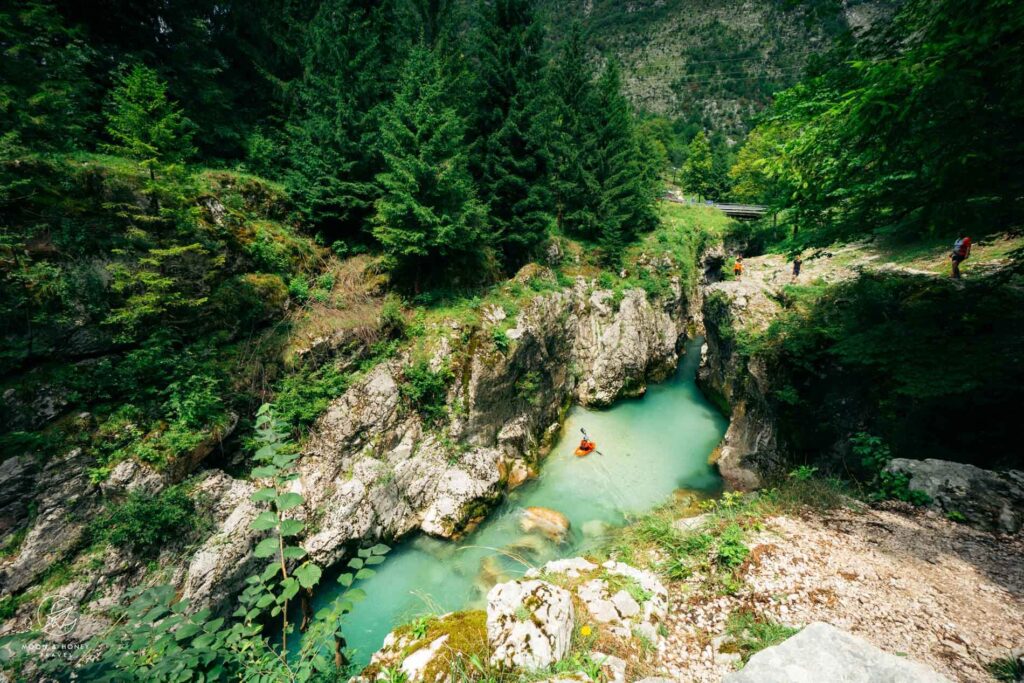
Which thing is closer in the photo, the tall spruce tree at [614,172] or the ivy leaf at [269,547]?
the ivy leaf at [269,547]

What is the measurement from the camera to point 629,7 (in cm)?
9425

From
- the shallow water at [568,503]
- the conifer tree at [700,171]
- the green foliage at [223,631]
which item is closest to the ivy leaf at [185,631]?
the green foliage at [223,631]

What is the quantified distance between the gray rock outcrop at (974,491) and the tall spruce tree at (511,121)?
11.9 m

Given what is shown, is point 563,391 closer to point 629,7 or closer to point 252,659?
point 252,659

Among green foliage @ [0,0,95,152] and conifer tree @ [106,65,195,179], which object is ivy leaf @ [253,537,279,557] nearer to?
conifer tree @ [106,65,195,179]

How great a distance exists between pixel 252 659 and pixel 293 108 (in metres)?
16.9

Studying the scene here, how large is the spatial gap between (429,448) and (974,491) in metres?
10.3

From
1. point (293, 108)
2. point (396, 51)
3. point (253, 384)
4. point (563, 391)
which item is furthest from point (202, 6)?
point (563, 391)

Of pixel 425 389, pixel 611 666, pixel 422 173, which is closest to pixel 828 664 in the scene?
pixel 611 666

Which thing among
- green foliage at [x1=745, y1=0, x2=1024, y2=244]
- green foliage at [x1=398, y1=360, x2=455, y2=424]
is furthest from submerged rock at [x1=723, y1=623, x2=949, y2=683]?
green foliage at [x1=398, y1=360, x2=455, y2=424]

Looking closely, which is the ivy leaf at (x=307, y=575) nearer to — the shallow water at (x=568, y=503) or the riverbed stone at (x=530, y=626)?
the riverbed stone at (x=530, y=626)

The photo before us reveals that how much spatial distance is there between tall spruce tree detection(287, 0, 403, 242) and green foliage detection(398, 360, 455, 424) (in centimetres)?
542

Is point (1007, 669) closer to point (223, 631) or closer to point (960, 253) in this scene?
point (223, 631)

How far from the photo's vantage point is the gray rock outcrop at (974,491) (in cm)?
485
